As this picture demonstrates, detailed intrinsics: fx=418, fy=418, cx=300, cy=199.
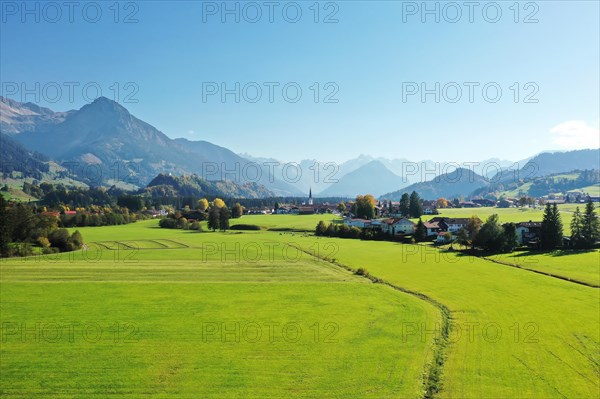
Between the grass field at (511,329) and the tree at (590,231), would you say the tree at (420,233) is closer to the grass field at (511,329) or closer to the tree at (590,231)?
the tree at (590,231)

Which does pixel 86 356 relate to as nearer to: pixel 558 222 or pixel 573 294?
pixel 573 294

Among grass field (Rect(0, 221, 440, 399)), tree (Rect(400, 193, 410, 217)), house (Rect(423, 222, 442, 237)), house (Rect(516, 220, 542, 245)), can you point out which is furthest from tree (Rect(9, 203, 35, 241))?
tree (Rect(400, 193, 410, 217))

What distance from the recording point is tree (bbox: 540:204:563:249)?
3381 inches

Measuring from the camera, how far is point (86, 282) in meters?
58.9

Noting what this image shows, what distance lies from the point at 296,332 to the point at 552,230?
239 ft

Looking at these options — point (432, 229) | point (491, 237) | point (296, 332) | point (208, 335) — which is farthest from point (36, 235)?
point (491, 237)

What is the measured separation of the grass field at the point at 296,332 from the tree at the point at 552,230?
17749mm

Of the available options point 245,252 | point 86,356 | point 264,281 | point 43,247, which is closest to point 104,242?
Answer: point 43,247

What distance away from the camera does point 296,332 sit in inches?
1426

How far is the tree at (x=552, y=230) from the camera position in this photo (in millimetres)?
85875

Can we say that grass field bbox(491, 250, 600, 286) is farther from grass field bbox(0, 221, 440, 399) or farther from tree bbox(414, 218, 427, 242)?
grass field bbox(0, 221, 440, 399)

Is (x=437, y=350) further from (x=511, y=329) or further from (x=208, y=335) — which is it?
(x=208, y=335)

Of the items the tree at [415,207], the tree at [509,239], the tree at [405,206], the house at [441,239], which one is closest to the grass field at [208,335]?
the tree at [509,239]

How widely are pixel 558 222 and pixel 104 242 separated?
10754cm
